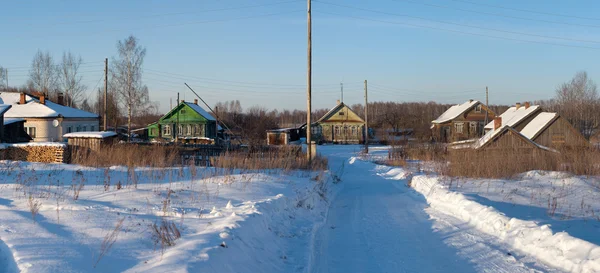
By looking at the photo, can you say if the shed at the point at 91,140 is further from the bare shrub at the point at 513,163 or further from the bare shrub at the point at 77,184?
the bare shrub at the point at 513,163

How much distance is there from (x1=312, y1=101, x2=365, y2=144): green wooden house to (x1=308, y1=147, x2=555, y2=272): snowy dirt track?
2223 inches

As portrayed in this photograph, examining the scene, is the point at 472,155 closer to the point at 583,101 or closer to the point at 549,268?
the point at 549,268

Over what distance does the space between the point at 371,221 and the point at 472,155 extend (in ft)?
42.7

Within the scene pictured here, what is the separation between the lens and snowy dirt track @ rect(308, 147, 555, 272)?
7543 millimetres

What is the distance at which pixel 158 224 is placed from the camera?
7883 mm

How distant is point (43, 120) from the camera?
4744 centimetres

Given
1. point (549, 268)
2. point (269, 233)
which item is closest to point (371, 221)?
point (269, 233)

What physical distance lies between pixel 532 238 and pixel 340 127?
207 ft

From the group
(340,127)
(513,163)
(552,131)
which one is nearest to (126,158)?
(513,163)

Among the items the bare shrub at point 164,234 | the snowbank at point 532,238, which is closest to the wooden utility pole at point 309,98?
the snowbank at point 532,238

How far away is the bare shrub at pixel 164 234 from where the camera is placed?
6.76m

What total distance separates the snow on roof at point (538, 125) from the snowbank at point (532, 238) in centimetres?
3654

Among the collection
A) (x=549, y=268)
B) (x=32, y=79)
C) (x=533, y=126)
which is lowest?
(x=549, y=268)

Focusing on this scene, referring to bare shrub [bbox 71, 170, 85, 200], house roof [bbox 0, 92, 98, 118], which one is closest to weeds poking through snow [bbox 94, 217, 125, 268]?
bare shrub [bbox 71, 170, 85, 200]
